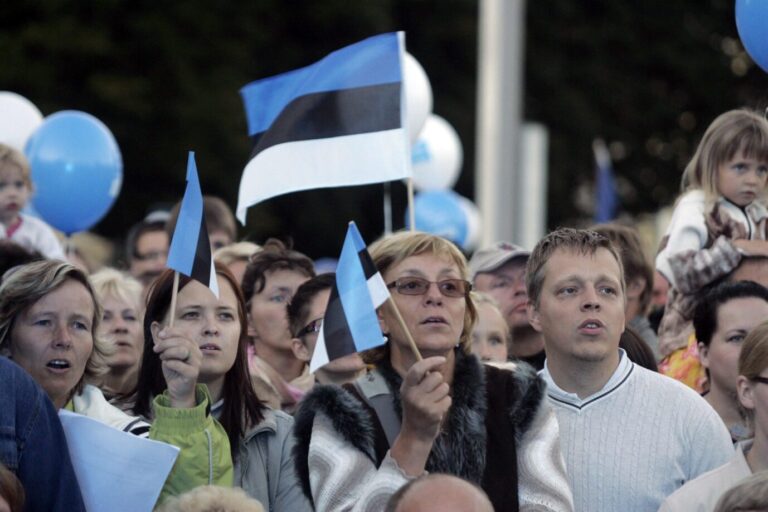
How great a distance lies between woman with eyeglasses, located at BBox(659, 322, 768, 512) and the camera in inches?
198

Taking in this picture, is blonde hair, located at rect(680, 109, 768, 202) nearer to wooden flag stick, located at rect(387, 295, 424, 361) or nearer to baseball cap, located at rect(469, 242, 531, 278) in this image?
baseball cap, located at rect(469, 242, 531, 278)

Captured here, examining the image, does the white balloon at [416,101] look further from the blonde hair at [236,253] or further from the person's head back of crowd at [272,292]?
the person's head back of crowd at [272,292]

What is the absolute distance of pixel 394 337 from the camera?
5363 millimetres

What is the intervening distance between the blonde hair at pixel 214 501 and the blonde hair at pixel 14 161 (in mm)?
3770

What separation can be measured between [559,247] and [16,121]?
5667 mm

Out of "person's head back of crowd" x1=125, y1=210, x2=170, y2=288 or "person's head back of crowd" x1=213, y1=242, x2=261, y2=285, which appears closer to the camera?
"person's head back of crowd" x1=213, y1=242, x2=261, y2=285

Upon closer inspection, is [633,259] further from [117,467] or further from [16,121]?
[16,121]

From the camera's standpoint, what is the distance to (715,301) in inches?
244

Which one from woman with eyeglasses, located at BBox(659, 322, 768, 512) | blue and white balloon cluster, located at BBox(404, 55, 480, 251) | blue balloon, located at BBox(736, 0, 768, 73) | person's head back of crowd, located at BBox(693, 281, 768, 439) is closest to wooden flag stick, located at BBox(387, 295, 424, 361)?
woman with eyeglasses, located at BBox(659, 322, 768, 512)

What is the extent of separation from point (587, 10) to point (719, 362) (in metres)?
21.6

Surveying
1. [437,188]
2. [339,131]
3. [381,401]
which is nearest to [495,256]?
[339,131]

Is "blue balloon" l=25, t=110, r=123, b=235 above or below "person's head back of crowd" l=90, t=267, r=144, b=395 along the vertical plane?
above

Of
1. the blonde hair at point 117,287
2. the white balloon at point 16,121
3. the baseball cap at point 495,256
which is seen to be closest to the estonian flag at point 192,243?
the blonde hair at point 117,287

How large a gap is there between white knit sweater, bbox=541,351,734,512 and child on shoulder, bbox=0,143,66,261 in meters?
3.54
